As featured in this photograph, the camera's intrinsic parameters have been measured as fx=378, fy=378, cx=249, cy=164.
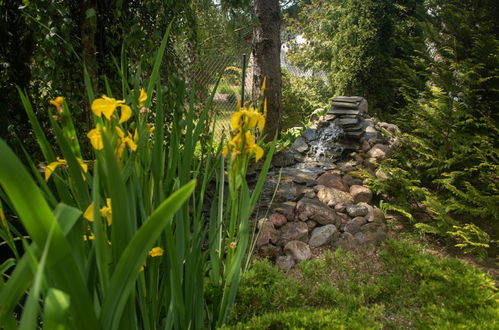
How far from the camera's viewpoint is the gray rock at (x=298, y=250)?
2.99 metres

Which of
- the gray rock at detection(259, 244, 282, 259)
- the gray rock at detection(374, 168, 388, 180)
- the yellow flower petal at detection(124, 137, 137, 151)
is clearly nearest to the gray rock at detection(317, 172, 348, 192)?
the gray rock at detection(374, 168, 388, 180)

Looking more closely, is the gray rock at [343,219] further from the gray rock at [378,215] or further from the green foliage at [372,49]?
the green foliage at [372,49]

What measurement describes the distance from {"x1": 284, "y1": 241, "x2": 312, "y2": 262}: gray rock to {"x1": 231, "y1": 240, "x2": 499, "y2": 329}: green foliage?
1314mm

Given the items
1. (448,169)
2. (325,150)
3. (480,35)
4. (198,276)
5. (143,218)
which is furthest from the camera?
(325,150)

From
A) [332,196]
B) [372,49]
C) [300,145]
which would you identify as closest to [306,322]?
[332,196]

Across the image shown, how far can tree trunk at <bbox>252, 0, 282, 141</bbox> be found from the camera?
4.96 meters

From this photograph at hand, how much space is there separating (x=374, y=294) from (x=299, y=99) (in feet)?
23.2

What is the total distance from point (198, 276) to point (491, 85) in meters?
3.49

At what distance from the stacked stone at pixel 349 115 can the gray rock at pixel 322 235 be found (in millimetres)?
2039

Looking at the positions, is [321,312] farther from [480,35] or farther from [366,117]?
[366,117]

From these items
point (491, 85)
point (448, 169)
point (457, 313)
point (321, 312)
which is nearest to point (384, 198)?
point (448, 169)

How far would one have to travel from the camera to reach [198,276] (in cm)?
96

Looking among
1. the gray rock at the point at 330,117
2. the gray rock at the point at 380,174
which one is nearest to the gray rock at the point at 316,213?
the gray rock at the point at 380,174

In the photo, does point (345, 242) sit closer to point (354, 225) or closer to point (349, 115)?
point (354, 225)
